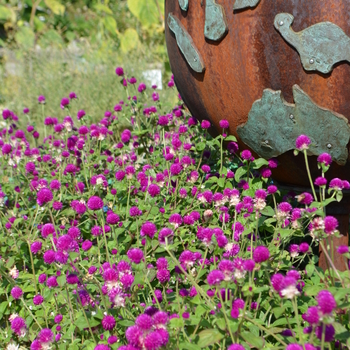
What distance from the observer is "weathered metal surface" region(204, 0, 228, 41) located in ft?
6.88

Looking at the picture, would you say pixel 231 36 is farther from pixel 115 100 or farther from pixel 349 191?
pixel 115 100

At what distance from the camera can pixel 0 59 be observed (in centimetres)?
862

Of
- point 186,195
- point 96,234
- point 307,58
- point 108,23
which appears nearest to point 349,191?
point 307,58

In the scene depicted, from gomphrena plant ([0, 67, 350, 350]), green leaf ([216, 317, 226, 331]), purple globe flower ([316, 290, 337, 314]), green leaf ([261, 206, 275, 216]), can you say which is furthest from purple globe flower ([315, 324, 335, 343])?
green leaf ([261, 206, 275, 216])

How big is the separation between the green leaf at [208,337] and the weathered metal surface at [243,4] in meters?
1.21

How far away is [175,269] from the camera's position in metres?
1.80

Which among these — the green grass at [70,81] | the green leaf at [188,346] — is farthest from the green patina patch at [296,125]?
the green grass at [70,81]

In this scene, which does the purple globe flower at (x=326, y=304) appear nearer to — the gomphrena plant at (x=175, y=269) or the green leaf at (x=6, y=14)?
the gomphrena plant at (x=175, y=269)

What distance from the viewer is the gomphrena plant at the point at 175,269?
55.7 inches

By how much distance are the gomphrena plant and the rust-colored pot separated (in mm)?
127

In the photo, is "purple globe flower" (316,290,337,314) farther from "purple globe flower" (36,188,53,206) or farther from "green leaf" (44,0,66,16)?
"green leaf" (44,0,66,16)

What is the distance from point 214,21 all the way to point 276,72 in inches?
13.4

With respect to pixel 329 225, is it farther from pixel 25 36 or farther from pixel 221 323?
pixel 25 36

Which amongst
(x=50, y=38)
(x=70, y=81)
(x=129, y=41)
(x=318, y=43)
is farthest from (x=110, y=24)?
(x=318, y=43)
